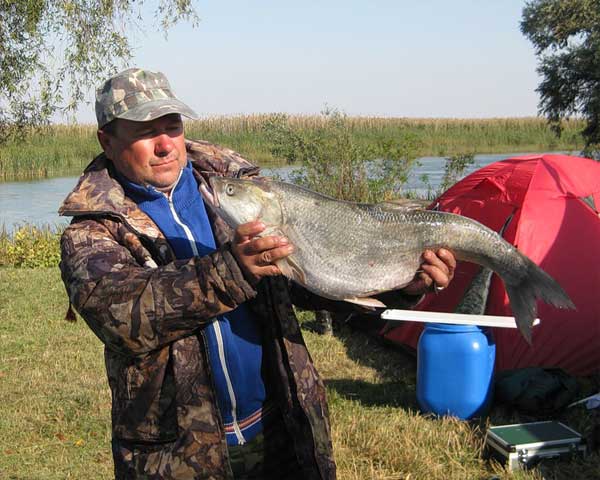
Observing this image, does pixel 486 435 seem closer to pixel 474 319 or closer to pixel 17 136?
pixel 474 319

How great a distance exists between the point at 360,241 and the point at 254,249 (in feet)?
2.20

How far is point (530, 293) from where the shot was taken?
3072 mm

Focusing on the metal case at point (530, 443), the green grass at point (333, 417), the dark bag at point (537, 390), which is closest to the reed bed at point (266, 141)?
the green grass at point (333, 417)

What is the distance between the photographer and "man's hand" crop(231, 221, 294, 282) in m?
2.27

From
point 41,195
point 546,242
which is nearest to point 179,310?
point 546,242

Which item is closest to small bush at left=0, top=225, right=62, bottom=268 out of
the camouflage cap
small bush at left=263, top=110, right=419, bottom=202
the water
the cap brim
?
the water

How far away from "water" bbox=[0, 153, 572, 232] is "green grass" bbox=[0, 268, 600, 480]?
813cm

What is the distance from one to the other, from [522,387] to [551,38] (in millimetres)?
22631

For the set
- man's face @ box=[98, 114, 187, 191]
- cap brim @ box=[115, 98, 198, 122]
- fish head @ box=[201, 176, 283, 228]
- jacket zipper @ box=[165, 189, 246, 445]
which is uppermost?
cap brim @ box=[115, 98, 198, 122]

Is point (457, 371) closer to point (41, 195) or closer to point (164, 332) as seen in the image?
point (164, 332)

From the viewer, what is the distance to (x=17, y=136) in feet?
33.3

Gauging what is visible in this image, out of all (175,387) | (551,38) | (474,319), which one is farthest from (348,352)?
(551,38)

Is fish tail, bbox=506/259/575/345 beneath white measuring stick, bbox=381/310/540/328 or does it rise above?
above

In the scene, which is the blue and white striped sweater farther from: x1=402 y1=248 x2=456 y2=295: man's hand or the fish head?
x1=402 y1=248 x2=456 y2=295: man's hand
